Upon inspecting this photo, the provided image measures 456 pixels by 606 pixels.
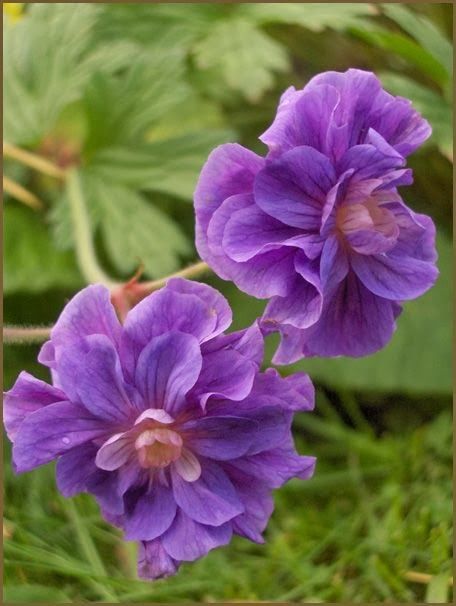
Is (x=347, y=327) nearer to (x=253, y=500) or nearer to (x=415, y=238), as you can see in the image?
(x=415, y=238)

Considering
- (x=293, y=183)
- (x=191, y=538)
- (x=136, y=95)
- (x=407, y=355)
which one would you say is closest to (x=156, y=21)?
(x=136, y=95)

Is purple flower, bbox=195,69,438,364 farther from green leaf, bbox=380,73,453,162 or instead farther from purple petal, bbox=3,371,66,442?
green leaf, bbox=380,73,453,162

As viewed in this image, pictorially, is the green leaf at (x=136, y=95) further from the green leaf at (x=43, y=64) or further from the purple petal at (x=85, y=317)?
the purple petal at (x=85, y=317)

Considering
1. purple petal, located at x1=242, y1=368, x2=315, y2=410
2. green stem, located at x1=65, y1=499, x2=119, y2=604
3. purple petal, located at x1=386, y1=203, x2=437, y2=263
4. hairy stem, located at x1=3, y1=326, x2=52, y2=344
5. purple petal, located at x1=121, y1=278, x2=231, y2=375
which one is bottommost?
green stem, located at x1=65, y1=499, x2=119, y2=604

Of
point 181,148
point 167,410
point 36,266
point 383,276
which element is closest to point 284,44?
point 181,148

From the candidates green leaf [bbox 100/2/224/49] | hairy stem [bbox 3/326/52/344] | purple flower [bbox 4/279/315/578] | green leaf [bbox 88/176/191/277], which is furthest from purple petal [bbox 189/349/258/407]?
green leaf [bbox 100/2/224/49]

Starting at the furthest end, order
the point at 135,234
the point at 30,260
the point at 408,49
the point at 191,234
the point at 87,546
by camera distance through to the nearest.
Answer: the point at 191,234, the point at 30,260, the point at 135,234, the point at 408,49, the point at 87,546

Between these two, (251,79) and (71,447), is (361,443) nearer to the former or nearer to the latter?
(251,79)
